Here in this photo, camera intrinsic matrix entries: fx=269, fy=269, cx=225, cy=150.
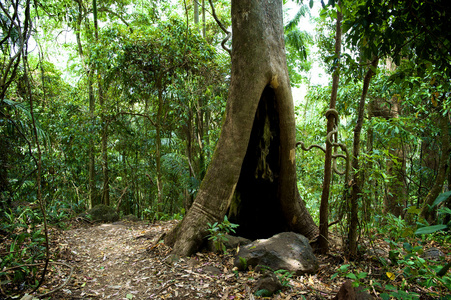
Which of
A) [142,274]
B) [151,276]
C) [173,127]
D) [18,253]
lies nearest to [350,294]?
[151,276]

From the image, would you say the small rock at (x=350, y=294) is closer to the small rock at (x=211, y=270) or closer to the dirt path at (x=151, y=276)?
the dirt path at (x=151, y=276)

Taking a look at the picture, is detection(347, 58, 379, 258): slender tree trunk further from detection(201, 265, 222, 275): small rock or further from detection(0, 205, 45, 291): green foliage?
detection(0, 205, 45, 291): green foliage

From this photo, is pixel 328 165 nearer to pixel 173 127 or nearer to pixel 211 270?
pixel 211 270

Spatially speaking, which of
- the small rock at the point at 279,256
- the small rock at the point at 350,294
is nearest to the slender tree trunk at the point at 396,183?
the small rock at the point at 279,256

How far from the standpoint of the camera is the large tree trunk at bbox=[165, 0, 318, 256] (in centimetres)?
369

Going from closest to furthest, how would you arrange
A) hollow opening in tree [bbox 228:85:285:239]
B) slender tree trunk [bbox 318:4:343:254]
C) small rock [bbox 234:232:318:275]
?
Result: small rock [bbox 234:232:318:275] < slender tree trunk [bbox 318:4:343:254] < hollow opening in tree [bbox 228:85:285:239]

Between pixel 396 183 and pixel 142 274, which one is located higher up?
pixel 396 183

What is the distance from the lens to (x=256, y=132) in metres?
4.36

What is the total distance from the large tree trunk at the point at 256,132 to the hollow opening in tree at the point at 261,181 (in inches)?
0.6

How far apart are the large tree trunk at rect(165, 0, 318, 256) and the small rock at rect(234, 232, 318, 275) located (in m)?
0.70

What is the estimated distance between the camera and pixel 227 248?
3568mm

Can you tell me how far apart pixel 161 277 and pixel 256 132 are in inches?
98.3

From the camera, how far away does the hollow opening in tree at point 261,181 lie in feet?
14.0

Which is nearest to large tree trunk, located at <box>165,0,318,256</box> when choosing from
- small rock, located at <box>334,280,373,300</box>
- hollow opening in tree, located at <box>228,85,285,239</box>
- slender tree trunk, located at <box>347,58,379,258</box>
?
hollow opening in tree, located at <box>228,85,285,239</box>
